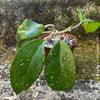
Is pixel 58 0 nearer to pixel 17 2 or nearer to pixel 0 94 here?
pixel 17 2

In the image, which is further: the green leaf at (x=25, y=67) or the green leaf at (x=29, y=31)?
the green leaf at (x=29, y=31)

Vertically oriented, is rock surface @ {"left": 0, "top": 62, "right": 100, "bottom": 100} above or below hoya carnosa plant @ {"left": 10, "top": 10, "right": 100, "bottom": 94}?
below

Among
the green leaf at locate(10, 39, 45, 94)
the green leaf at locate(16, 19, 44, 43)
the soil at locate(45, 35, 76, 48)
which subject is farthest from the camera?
the soil at locate(45, 35, 76, 48)

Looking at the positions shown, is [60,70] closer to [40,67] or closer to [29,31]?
[40,67]

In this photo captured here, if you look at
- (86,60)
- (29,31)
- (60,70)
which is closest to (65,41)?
(86,60)

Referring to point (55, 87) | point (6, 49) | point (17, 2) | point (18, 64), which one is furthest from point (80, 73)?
point (17, 2)

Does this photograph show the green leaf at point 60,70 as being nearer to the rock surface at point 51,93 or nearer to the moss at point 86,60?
the rock surface at point 51,93

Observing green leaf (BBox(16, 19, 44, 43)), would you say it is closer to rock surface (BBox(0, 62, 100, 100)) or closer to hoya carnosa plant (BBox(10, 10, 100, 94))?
hoya carnosa plant (BBox(10, 10, 100, 94))

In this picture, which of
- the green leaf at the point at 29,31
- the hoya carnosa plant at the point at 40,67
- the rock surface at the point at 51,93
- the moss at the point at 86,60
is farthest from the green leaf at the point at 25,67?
the moss at the point at 86,60

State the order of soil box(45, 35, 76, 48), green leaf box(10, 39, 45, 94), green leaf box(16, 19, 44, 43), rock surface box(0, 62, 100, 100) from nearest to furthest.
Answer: green leaf box(10, 39, 45, 94)
green leaf box(16, 19, 44, 43)
rock surface box(0, 62, 100, 100)
soil box(45, 35, 76, 48)

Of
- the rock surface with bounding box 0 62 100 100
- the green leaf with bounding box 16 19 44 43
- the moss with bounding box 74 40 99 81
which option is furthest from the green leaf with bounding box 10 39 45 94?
the moss with bounding box 74 40 99 81
